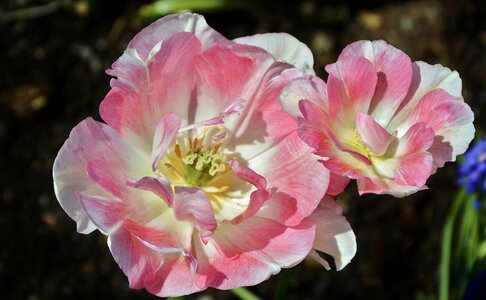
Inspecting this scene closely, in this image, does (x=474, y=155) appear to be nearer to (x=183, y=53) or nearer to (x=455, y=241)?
(x=455, y=241)

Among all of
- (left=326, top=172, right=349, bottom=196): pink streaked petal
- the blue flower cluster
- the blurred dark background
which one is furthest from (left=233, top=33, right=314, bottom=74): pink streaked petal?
the blurred dark background

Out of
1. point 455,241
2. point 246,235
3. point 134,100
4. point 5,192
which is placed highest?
point 134,100

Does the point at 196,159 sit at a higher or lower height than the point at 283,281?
higher

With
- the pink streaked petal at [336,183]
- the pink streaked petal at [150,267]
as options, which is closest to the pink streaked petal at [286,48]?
the pink streaked petal at [336,183]

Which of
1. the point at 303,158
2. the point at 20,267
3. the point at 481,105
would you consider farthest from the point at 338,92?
the point at 481,105

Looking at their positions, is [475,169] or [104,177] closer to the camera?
[104,177]

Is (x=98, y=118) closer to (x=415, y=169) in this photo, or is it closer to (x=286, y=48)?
(x=286, y=48)

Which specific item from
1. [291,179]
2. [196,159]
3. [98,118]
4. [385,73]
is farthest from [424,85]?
[98,118]

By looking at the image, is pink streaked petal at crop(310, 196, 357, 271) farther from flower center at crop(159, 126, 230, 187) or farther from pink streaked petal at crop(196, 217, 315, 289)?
flower center at crop(159, 126, 230, 187)
